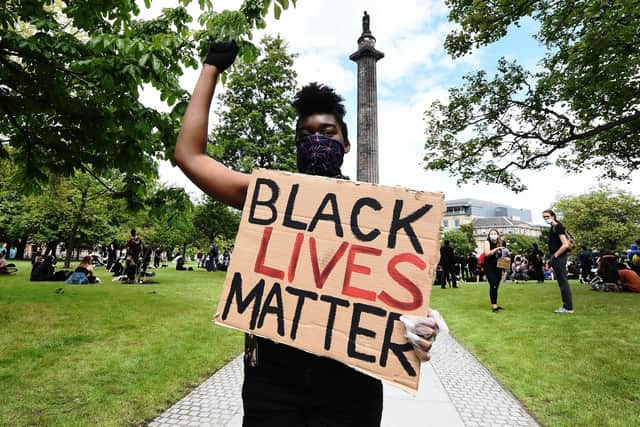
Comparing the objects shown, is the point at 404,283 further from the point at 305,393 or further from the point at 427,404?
the point at 427,404

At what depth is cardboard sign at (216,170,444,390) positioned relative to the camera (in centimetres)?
145

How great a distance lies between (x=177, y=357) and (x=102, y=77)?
12.9 ft

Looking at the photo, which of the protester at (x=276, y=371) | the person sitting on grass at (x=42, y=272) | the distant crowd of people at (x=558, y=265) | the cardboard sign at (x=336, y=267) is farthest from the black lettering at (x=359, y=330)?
the person sitting on grass at (x=42, y=272)

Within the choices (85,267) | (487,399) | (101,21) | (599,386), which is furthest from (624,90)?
(85,267)

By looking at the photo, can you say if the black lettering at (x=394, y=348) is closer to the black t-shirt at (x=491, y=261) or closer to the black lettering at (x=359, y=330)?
the black lettering at (x=359, y=330)

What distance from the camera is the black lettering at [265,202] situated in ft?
5.37

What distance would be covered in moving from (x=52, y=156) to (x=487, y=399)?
8.36 meters

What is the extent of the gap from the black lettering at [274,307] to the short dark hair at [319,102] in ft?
2.85

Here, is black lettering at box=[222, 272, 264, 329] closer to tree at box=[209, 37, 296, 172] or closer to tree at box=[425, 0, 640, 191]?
tree at box=[425, 0, 640, 191]

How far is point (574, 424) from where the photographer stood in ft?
12.0

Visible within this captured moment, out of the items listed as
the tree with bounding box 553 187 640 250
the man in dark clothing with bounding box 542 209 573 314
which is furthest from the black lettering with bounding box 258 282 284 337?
the tree with bounding box 553 187 640 250

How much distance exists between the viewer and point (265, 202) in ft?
5.41

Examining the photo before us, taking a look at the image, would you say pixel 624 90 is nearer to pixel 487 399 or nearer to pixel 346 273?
pixel 487 399

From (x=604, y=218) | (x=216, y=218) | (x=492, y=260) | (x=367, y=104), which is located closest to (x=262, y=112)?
(x=216, y=218)
